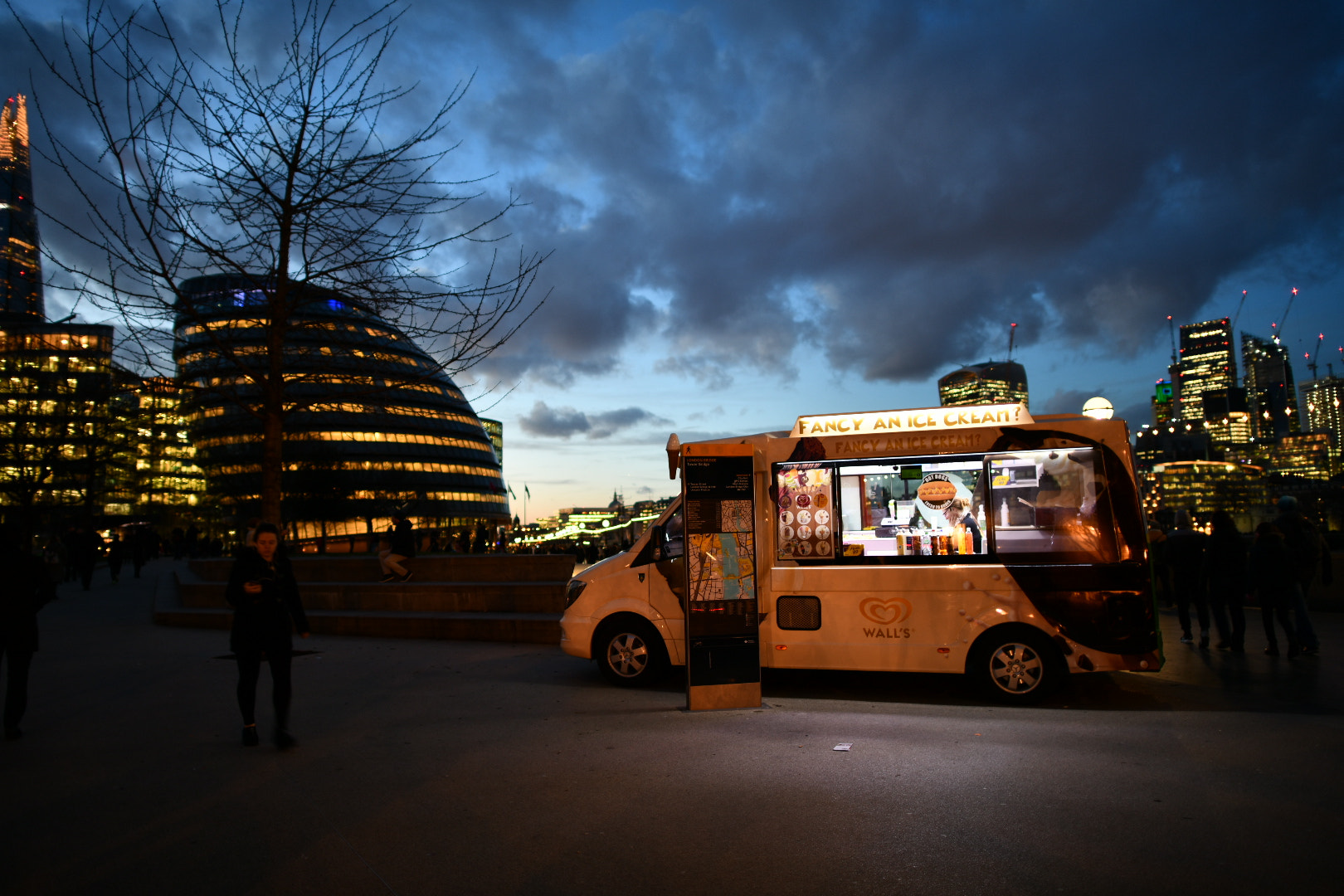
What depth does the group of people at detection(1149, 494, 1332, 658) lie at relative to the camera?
9.12 metres

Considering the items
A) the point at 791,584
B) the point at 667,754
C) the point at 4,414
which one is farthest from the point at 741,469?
the point at 4,414

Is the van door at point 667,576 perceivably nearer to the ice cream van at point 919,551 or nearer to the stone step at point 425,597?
the ice cream van at point 919,551

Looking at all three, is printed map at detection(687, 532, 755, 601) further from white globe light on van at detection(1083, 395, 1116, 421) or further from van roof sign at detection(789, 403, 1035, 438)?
white globe light on van at detection(1083, 395, 1116, 421)

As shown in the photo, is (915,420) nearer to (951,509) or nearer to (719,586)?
(951,509)

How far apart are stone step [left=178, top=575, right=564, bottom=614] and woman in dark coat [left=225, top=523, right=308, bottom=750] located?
6299mm

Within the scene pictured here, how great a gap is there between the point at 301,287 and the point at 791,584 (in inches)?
289

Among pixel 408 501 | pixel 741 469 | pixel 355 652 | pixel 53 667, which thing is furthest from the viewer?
pixel 408 501

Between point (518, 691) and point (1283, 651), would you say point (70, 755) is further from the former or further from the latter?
point (1283, 651)

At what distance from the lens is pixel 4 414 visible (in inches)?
1641

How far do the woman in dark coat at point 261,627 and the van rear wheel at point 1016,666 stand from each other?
600cm

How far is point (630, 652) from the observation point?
8219 millimetres

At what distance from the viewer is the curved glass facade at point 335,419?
391 inches

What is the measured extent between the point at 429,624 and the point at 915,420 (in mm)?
8242

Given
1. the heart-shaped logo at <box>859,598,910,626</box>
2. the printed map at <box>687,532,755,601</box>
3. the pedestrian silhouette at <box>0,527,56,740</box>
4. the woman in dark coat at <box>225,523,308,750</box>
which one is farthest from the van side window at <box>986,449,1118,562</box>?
the pedestrian silhouette at <box>0,527,56,740</box>
